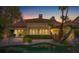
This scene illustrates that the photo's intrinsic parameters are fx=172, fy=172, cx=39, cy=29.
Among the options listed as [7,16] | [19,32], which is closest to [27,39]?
[19,32]

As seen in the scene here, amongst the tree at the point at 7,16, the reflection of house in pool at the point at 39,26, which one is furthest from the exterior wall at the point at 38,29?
the tree at the point at 7,16

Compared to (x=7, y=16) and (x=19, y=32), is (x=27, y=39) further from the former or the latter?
(x=7, y=16)

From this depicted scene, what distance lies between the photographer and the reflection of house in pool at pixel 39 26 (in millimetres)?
2287

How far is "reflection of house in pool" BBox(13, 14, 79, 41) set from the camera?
2287mm

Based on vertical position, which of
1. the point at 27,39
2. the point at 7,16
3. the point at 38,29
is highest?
the point at 7,16

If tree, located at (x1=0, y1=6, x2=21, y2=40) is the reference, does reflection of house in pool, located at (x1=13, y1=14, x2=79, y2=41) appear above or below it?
below

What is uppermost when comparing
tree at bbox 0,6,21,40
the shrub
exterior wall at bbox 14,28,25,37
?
tree at bbox 0,6,21,40

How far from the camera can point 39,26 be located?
2297 millimetres

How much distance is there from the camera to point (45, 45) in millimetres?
2291

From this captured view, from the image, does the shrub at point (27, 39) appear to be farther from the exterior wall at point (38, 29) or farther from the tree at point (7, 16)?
the tree at point (7, 16)

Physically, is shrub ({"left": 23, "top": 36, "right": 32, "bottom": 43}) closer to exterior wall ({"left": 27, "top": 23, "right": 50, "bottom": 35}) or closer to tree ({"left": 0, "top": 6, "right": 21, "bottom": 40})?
exterior wall ({"left": 27, "top": 23, "right": 50, "bottom": 35})

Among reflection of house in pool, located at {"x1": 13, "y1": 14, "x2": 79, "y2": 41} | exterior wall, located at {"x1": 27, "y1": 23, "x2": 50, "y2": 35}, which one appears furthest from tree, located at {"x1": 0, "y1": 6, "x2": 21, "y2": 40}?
exterior wall, located at {"x1": 27, "y1": 23, "x2": 50, "y2": 35}

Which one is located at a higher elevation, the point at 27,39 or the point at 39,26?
the point at 39,26
